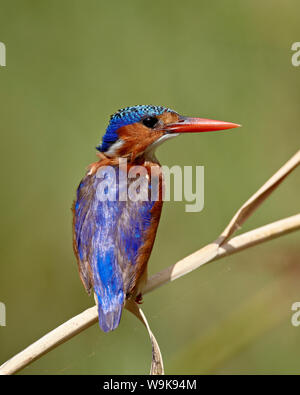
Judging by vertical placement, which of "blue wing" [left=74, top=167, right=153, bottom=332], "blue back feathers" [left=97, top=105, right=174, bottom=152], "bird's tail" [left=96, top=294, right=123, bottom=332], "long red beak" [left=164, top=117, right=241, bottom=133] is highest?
"blue back feathers" [left=97, top=105, right=174, bottom=152]

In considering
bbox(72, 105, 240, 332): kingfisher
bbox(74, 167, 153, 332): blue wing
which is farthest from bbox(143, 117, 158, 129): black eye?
bbox(74, 167, 153, 332): blue wing

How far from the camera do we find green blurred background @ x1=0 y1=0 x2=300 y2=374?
114 inches

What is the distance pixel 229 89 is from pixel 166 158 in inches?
17.9

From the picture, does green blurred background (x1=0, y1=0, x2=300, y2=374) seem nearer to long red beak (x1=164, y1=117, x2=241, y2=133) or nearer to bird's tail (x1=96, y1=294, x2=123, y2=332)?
long red beak (x1=164, y1=117, x2=241, y2=133)

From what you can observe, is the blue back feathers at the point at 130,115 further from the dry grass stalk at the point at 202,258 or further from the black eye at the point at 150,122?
the dry grass stalk at the point at 202,258

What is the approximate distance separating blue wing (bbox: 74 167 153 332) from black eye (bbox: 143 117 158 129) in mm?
315

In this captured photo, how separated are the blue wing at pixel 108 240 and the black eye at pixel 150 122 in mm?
315

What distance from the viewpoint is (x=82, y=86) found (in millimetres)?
2986

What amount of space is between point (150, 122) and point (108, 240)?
23.9 inches

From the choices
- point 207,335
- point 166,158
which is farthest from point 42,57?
point 207,335

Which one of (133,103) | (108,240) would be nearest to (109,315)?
(108,240)

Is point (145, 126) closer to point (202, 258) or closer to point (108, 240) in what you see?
point (108, 240)

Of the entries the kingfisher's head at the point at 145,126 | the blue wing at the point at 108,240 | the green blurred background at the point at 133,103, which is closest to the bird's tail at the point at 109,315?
the blue wing at the point at 108,240

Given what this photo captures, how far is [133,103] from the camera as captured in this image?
3031mm
